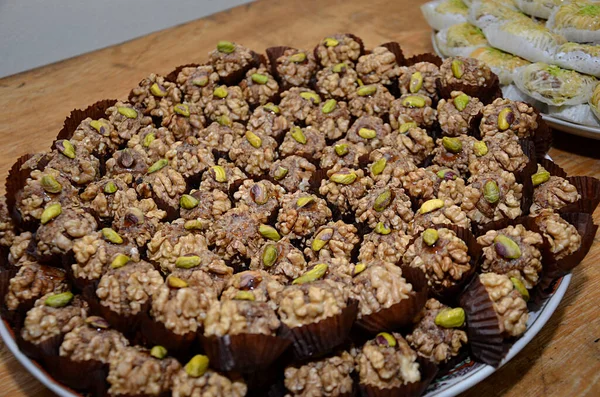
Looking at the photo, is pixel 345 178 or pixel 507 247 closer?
pixel 507 247

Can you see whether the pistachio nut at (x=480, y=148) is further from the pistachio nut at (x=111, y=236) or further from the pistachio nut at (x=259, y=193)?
the pistachio nut at (x=111, y=236)

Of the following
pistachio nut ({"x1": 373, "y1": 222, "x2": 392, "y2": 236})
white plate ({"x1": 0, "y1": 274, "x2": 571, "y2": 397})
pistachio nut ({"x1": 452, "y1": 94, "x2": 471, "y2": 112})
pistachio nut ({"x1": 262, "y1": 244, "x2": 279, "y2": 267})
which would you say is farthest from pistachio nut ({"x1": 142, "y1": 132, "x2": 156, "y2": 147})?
pistachio nut ({"x1": 452, "y1": 94, "x2": 471, "y2": 112})

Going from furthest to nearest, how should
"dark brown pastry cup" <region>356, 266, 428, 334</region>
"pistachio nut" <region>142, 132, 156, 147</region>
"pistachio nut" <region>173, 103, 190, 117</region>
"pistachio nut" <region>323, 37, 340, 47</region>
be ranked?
"pistachio nut" <region>323, 37, 340, 47</region>, "pistachio nut" <region>173, 103, 190, 117</region>, "pistachio nut" <region>142, 132, 156, 147</region>, "dark brown pastry cup" <region>356, 266, 428, 334</region>

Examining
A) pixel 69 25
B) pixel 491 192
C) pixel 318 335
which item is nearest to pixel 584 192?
pixel 491 192

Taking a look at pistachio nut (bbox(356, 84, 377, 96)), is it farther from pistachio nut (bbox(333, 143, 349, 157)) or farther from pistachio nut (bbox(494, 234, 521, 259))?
pistachio nut (bbox(494, 234, 521, 259))

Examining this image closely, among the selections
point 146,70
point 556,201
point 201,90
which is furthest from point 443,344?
point 146,70

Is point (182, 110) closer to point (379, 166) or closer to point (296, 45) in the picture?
point (379, 166)

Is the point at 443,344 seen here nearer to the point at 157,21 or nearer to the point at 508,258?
the point at 508,258
